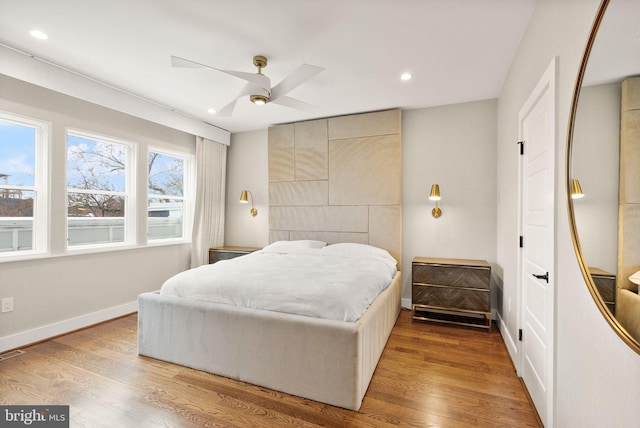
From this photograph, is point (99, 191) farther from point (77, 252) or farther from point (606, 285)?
point (606, 285)

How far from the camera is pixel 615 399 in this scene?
96 cm

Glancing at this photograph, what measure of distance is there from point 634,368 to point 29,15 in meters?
3.74

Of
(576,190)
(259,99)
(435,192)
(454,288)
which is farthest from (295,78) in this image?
(454,288)

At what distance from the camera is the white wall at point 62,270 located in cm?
264

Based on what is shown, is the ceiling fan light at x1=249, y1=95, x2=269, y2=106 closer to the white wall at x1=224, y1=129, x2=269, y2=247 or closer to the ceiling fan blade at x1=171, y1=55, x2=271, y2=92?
the ceiling fan blade at x1=171, y1=55, x2=271, y2=92

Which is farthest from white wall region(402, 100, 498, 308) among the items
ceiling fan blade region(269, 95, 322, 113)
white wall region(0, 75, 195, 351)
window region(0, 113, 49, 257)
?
window region(0, 113, 49, 257)

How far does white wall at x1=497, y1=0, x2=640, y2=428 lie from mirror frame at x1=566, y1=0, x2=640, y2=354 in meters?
0.07

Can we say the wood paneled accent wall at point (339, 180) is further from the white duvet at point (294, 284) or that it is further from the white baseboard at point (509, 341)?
the white baseboard at point (509, 341)

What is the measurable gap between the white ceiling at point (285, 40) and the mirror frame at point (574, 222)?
1085 millimetres

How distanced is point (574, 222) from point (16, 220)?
14.1 feet

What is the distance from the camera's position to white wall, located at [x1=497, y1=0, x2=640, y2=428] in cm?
94

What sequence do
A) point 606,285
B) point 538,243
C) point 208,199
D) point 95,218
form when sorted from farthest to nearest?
1. point 208,199
2. point 95,218
3. point 538,243
4. point 606,285

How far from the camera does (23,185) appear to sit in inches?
109

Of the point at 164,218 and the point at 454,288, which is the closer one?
the point at 454,288
